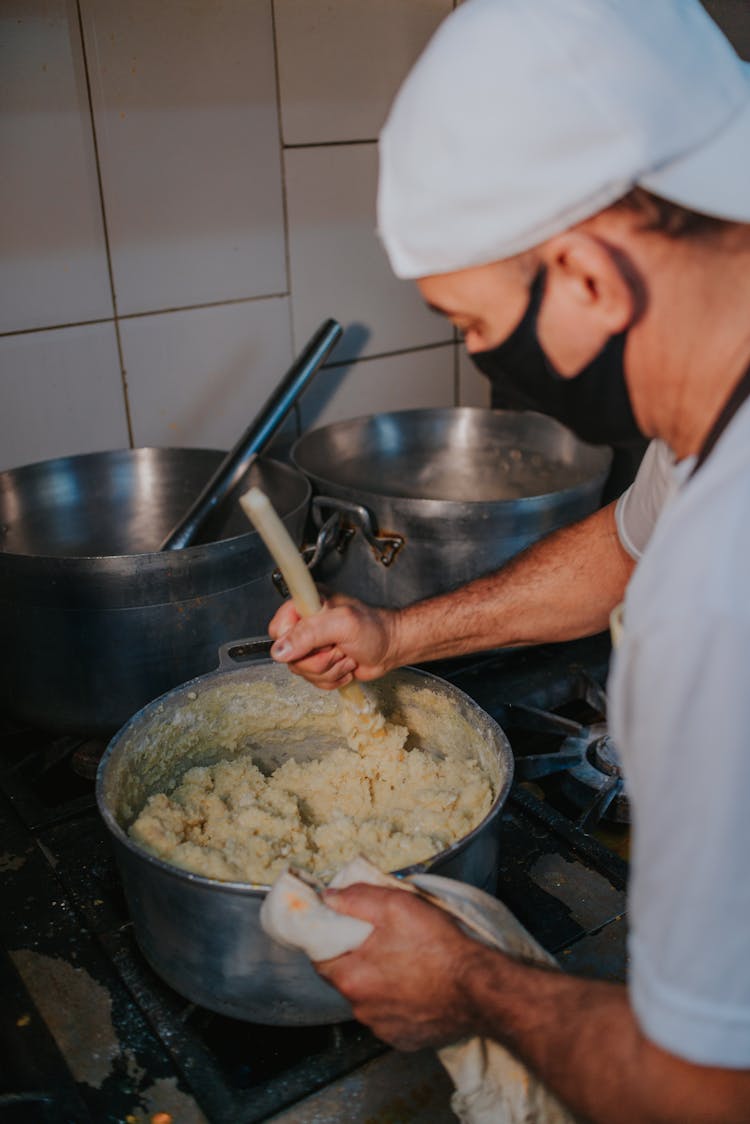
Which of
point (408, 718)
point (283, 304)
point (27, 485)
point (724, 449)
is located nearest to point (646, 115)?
point (724, 449)

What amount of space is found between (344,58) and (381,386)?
57cm

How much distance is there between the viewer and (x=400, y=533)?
54.1 inches

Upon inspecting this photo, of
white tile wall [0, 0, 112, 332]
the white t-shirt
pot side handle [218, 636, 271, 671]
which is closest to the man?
the white t-shirt

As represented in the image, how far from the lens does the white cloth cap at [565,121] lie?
21.9 inches

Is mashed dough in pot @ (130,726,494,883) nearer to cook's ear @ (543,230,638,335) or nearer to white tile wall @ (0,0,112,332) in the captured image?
cook's ear @ (543,230,638,335)

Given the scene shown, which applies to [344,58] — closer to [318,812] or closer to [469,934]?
[318,812]

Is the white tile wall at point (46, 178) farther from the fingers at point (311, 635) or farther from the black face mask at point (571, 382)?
the black face mask at point (571, 382)

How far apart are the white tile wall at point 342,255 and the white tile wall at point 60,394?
0.36m

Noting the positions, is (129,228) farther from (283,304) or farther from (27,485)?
(27,485)

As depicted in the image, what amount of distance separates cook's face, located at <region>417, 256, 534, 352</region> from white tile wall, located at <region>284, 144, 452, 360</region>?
1098 millimetres

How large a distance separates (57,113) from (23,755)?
892mm

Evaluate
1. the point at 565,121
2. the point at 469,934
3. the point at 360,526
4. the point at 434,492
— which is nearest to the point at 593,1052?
the point at 469,934

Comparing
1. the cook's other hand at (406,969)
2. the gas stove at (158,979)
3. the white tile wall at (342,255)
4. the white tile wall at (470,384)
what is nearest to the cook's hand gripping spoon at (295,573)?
the gas stove at (158,979)

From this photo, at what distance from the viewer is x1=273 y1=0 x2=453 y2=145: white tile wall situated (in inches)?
62.1
